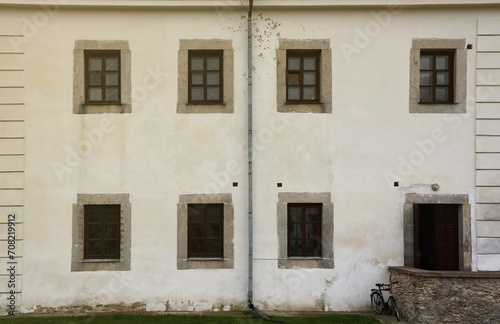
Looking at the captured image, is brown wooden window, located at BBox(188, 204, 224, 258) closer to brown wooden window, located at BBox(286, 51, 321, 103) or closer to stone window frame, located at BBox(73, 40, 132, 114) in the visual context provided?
stone window frame, located at BBox(73, 40, 132, 114)

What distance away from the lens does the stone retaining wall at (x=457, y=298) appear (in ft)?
31.4

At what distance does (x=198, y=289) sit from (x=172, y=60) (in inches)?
215

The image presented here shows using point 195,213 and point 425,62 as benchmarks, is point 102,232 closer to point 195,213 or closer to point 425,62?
point 195,213

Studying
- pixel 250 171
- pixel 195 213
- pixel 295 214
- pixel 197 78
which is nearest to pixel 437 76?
pixel 295 214

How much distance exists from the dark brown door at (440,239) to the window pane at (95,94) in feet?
26.0

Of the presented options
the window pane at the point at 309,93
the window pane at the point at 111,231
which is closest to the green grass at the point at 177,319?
the window pane at the point at 111,231

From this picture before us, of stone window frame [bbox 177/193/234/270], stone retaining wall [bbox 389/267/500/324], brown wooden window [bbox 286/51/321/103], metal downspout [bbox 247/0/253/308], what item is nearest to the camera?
stone retaining wall [bbox 389/267/500/324]

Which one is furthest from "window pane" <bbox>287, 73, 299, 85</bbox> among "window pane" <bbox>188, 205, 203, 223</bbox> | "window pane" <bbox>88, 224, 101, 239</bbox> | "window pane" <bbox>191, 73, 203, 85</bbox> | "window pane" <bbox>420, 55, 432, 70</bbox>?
"window pane" <bbox>88, 224, 101, 239</bbox>

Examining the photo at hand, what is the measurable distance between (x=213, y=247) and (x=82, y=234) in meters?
3.09

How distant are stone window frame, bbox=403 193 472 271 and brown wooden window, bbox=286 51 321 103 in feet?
11.0

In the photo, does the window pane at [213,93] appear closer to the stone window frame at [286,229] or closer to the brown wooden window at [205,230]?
the brown wooden window at [205,230]

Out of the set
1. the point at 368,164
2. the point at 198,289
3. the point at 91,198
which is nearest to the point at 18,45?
the point at 91,198

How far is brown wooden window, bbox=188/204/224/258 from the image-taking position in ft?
35.6

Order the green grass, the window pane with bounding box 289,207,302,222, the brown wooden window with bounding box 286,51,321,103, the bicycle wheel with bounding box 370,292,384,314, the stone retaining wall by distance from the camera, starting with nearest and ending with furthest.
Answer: the stone retaining wall < the green grass < the bicycle wheel with bounding box 370,292,384,314 < the window pane with bounding box 289,207,302,222 < the brown wooden window with bounding box 286,51,321,103
